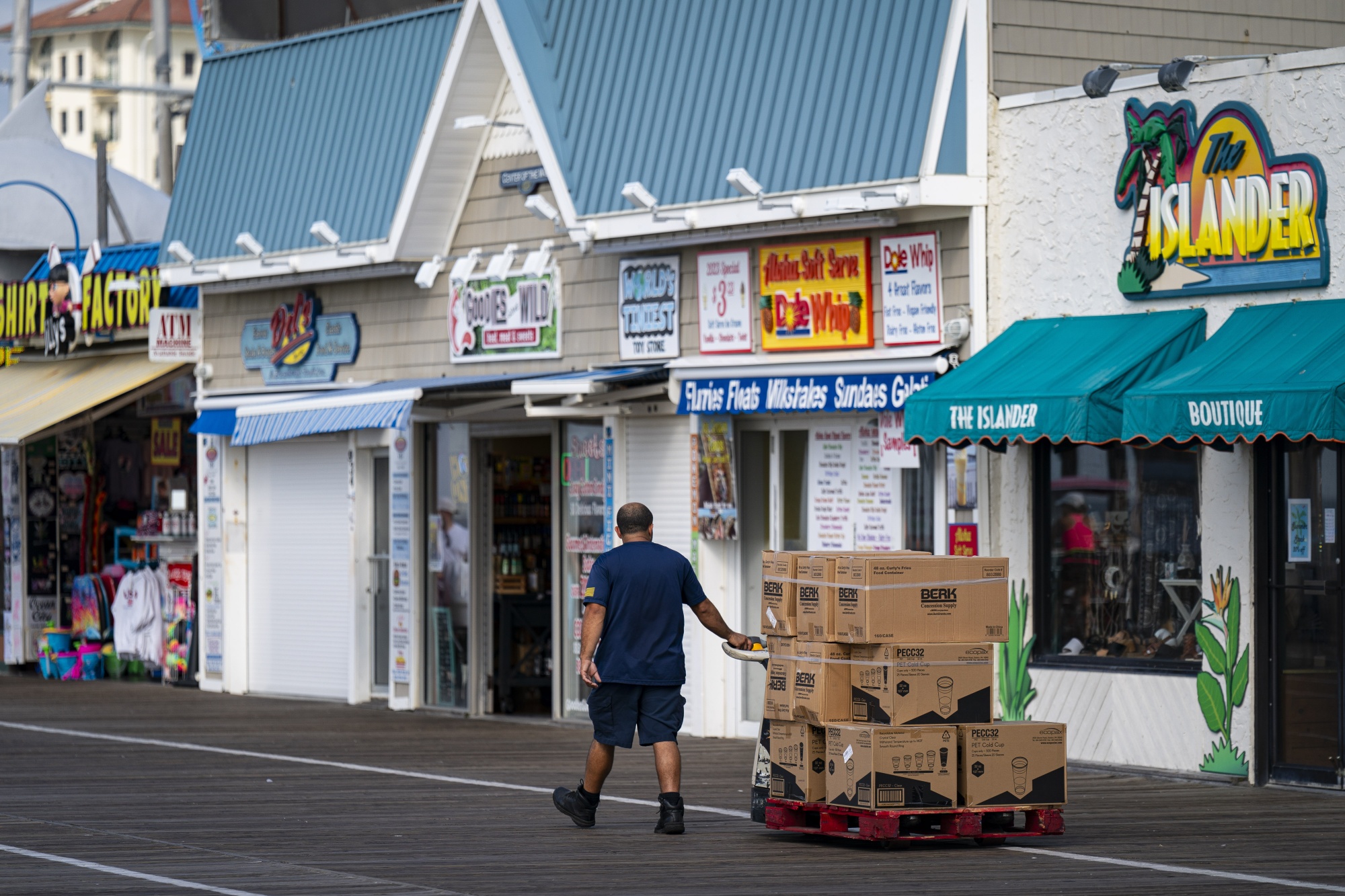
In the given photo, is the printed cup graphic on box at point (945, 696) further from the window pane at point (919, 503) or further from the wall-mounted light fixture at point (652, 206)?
the wall-mounted light fixture at point (652, 206)

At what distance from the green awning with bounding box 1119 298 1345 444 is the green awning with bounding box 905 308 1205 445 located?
0.22 meters

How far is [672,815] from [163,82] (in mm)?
24101

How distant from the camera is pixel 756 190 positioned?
54.7 ft

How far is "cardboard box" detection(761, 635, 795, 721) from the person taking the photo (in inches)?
458

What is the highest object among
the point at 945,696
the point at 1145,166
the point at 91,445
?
the point at 1145,166

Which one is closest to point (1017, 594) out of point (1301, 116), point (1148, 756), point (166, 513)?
point (1148, 756)

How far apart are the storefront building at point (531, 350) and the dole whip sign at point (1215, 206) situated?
4.70 feet

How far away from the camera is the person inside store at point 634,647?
1197 cm

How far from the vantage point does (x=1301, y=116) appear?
13703 mm

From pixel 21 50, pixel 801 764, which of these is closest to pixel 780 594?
pixel 801 764

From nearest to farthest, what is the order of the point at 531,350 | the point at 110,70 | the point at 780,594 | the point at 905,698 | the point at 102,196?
the point at 905,698, the point at 780,594, the point at 531,350, the point at 102,196, the point at 110,70

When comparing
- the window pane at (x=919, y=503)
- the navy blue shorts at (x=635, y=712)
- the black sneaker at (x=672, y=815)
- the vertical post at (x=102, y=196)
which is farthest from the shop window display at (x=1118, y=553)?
the vertical post at (x=102, y=196)

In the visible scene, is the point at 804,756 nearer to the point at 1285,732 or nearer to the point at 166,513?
the point at 1285,732

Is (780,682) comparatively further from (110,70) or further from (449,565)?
(110,70)
